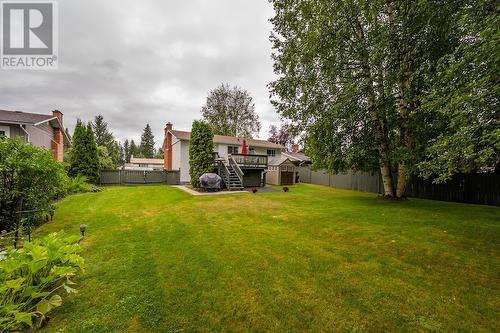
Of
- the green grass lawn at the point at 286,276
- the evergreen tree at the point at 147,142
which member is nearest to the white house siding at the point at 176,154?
the green grass lawn at the point at 286,276

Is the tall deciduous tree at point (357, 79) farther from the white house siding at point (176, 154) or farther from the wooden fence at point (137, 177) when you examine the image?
the wooden fence at point (137, 177)

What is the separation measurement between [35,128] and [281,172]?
19.9 metres

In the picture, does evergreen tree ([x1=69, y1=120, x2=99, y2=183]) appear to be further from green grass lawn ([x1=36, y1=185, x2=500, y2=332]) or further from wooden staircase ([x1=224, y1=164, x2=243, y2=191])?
green grass lawn ([x1=36, y1=185, x2=500, y2=332])

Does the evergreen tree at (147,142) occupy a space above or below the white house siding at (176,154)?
above

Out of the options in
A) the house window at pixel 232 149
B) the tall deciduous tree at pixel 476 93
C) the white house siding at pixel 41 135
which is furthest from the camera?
the house window at pixel 232 149

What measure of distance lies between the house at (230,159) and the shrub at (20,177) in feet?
34.2

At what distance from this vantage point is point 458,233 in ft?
18.7

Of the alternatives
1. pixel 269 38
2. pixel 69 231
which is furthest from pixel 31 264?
pixel 269 38

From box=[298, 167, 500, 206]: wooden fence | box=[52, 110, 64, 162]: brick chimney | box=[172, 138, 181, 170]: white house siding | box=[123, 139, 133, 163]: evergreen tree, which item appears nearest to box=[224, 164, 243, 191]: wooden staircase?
box=[172, 138, 181, 170]: white house siding

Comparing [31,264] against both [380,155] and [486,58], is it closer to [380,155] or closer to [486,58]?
[486,58]

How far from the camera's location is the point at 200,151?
15922 mm

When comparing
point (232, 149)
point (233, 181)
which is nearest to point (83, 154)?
point (233, 181)

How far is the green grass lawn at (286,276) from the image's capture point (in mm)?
2689

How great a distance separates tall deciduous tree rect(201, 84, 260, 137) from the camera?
32.5m
